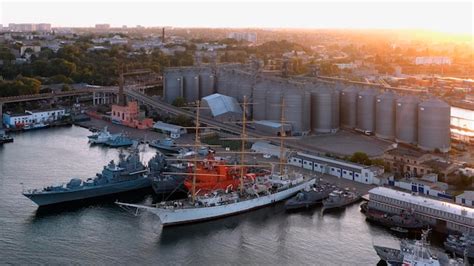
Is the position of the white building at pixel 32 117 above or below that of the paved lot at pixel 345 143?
above

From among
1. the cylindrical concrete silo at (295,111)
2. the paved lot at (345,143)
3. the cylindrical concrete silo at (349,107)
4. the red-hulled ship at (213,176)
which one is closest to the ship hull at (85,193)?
the red-hulled ship at (213,176)

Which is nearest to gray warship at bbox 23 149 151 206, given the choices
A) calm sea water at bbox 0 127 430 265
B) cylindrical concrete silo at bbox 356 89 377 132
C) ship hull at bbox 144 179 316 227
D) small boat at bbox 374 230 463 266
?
calm sea water at bbox 0 127 430 265

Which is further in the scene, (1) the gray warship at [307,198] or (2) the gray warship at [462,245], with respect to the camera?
(1) the gray warship at [307,198]

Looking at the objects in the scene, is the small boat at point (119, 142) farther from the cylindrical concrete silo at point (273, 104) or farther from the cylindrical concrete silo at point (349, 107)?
the cylindrical concrete silo at point (349, 107)

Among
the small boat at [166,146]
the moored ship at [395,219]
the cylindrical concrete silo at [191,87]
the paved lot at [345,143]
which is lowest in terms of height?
the moored ship at [395,219]

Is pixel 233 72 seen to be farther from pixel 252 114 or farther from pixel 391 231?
pixel 391 231

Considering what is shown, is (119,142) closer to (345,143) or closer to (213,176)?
(213,176)

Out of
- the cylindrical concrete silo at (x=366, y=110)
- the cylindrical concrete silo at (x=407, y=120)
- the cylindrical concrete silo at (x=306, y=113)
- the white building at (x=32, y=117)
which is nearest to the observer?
the cylindrical concrete silo at (x=407, y=120)
